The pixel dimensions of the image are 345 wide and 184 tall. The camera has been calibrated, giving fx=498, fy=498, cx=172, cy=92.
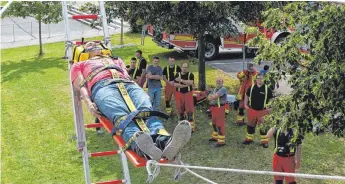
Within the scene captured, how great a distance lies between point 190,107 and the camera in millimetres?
11078

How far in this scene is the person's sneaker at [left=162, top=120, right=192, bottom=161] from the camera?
14.9 ft

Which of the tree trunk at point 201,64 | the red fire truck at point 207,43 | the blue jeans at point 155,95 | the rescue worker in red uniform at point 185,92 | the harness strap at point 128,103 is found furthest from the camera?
the red fire truck at point 207,43

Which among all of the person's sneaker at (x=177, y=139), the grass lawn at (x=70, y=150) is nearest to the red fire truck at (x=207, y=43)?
the grass lawn at (x=70, y=150)

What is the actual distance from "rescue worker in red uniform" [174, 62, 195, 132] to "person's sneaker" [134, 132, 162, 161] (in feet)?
20.6

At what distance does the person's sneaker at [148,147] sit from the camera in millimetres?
4582

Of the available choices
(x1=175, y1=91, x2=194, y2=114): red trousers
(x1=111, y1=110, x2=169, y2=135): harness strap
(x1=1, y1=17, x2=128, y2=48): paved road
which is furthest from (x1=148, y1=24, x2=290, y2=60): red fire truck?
(x1=111, y1=110, x2=169, y2=135): harness strap

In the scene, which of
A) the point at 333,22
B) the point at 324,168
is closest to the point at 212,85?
the point at 324,168

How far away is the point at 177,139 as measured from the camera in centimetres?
455

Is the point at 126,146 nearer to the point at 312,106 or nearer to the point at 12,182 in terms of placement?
the point at 312,106

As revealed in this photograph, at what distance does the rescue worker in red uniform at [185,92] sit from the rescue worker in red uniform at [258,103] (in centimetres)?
150

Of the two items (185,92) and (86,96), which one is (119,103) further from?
(185,92)

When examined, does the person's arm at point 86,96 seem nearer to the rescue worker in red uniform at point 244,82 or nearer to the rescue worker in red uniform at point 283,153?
the rescue worker in red uniform at point 283,153

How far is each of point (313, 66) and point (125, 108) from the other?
2068 millimetres

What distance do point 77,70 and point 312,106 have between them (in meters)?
2.94
